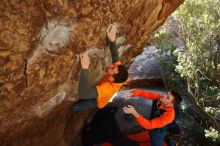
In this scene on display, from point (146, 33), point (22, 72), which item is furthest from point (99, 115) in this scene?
point (22, 72)

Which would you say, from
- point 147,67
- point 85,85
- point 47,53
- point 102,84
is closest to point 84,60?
point 85,85

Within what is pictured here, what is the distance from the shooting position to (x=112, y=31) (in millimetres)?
6145

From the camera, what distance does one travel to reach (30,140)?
21.2 feet

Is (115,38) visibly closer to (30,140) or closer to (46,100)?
(46,100)

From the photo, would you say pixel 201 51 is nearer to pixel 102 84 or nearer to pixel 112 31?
pixel 112 31

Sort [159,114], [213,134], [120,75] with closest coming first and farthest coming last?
[120,75], [159,114], [213,134]

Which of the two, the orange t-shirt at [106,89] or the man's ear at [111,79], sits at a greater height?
the man's ear at [111,79]

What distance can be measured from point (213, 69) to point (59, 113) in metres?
7.01

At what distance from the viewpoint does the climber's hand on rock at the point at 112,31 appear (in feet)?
19.9

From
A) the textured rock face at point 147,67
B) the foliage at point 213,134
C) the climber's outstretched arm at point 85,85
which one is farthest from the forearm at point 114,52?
the textured rock face at point 147,67

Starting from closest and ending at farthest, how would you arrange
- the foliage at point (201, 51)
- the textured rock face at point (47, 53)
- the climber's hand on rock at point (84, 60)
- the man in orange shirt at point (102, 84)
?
the textured rock face at point (47, 53)
the climber's hand on rock at point (84, 60)
the man in orange shirt at point (102, 84)
the foliage at point (201, 51)

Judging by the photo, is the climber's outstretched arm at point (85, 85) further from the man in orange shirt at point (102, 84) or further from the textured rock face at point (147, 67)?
the textured rock face at point (147, 67)

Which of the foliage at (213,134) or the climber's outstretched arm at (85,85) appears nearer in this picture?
the climber's outstretched arm at (85,85)

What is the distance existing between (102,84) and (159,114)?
61.6 inches
